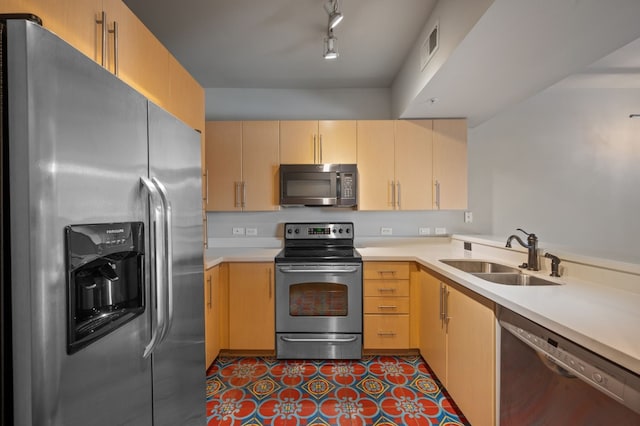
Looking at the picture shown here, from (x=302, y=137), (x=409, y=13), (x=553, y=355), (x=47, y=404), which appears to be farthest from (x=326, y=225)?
(x=47, y=404)

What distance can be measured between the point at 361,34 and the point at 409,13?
37cm

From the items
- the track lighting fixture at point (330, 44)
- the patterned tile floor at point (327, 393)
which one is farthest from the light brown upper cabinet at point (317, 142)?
the patterned tile floor at point (327, 393)

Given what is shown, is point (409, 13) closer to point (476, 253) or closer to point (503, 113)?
point (503, 113)

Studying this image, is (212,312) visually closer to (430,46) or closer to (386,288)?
(386,288)

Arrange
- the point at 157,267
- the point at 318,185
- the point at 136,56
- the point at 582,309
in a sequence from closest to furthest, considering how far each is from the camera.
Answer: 1. the point at 157,267
2. the point at 582,309
3. the point at 136,56
4. the point at 318,185

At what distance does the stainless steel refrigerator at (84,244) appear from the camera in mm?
510

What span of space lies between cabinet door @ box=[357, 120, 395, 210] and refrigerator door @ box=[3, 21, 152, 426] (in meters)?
2.28

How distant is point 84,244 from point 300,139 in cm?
232

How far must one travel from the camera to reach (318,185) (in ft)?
9.00

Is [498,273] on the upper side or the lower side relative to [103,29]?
lower

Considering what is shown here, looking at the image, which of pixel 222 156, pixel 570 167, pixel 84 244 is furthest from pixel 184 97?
pixel 570 167

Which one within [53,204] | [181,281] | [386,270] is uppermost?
[53,204]

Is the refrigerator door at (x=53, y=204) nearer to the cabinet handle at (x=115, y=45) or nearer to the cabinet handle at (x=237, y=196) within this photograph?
the cabinet handle at (x=115, y=45)

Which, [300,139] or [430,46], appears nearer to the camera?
[430,46]
